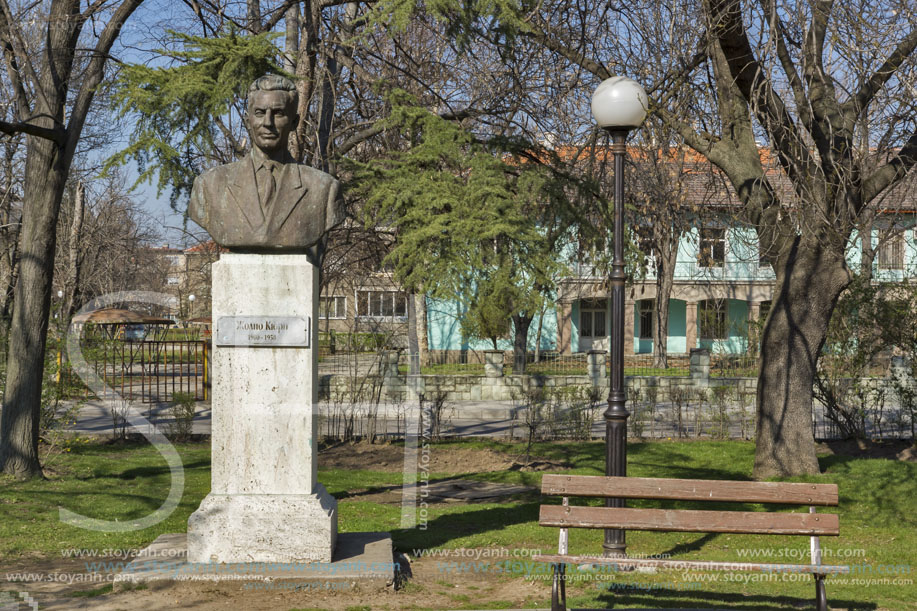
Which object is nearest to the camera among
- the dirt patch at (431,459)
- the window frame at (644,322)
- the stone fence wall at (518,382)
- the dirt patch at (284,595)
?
the dirt patch at (284,595)

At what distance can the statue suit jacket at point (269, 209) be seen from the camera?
5957mm

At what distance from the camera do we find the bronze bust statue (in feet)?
19.5

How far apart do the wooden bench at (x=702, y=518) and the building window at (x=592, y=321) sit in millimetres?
33477

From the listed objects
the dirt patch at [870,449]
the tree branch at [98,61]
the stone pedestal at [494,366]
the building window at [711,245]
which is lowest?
the dirt patch at [870,449]

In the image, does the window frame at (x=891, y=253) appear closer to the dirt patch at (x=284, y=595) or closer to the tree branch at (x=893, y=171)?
the tree branch at (x=893, y=171)

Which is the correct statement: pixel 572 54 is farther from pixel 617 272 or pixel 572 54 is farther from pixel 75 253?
pixel 75 253

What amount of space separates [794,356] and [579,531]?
4.01 metres

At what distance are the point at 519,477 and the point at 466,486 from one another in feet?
2.81

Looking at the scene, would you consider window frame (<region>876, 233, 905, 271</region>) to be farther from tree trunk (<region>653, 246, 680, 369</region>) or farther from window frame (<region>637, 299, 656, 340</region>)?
window frame (<region>637, 299, 656, 340</region>)

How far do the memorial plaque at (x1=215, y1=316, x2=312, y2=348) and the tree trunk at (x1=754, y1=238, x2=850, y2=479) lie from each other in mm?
6742

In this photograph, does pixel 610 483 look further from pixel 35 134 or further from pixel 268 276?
pixel 35 134

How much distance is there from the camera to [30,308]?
1008 centimetres

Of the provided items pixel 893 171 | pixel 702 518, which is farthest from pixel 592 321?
pixel 702 518

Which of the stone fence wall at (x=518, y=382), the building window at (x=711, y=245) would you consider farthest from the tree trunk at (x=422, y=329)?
the stone fence wall at (x=518, y=382)
